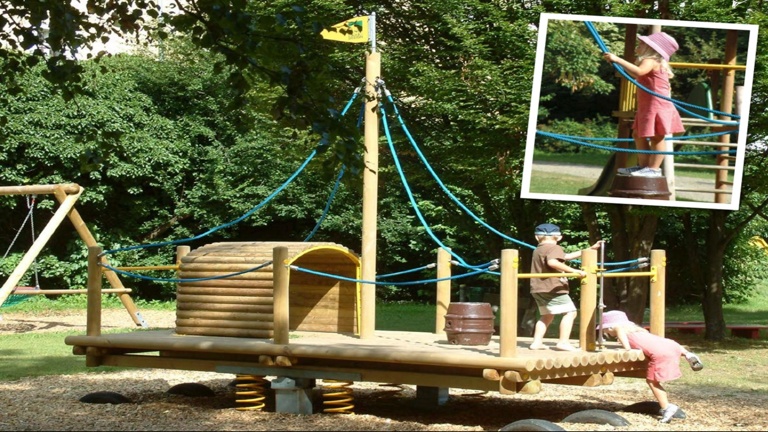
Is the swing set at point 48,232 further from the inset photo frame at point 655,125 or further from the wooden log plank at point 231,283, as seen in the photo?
the inset photo frame at point 655,125

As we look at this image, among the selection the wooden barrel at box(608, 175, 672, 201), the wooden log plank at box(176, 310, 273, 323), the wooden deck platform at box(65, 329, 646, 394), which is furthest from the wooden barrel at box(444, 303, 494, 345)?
the wooden barrel at box(608, 175, 672, 201)

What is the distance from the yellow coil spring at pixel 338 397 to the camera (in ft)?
29.9

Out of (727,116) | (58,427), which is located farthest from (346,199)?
(58,427)

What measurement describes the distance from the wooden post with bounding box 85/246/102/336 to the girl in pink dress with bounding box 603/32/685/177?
610 cm

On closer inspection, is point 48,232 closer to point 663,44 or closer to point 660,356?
point 663,44

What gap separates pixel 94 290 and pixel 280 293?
225 cm

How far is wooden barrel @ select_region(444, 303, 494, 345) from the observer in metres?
8.90

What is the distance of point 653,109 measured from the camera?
12.0 meters

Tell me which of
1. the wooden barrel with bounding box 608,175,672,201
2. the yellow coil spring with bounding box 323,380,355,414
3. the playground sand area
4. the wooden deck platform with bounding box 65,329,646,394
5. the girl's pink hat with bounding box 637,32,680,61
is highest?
the girl's pink hat with bounding box 637,32,680,61

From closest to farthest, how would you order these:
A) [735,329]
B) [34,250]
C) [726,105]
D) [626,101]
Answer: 1. [626,101]
2. [726,105]
3. [34,250]
4. [735,329]

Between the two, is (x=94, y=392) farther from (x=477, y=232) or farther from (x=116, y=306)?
(x=116, y=306)

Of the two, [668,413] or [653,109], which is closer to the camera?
[668,413]

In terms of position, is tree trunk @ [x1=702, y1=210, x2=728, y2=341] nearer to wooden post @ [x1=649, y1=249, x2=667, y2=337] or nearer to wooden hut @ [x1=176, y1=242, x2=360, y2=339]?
wooden post @ [x1=649, y1=249, x2=667, y2=337]

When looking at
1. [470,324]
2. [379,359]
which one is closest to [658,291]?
[470,324]
